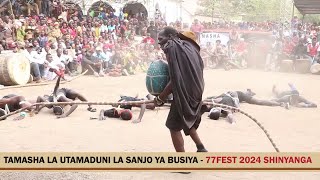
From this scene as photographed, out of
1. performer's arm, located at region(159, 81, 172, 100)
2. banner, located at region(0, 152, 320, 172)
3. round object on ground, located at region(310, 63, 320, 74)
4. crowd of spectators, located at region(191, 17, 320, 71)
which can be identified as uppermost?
performer's arm, located at region(159, 81, 172, 100)

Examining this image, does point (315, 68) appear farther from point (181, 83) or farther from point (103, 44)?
point (181, 83)

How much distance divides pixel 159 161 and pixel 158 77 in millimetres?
1194

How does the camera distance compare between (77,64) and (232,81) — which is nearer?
(232,81)

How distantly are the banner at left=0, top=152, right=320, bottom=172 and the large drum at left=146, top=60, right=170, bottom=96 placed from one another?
1093 millimetres

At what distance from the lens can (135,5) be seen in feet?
96.1

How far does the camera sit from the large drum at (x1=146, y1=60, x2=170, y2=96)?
470 cm

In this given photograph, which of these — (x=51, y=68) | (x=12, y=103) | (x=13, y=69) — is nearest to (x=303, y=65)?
(x=51, y=68)

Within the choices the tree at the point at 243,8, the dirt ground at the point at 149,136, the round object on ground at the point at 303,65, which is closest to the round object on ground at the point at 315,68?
the round object on ground at the point at 303,65

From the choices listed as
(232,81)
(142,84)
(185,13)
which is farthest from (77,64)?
(185,13)

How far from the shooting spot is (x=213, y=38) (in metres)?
21.4

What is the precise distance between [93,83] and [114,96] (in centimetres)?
318

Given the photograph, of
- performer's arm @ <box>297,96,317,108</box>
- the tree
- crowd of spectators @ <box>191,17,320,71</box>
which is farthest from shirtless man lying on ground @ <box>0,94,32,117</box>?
the tree

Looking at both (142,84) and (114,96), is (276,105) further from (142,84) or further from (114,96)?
(142,84)

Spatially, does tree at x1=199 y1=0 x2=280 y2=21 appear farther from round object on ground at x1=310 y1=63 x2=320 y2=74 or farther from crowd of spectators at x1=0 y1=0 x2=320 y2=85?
round object on ground at x1=310 y1=63 x2=320 y2=74
